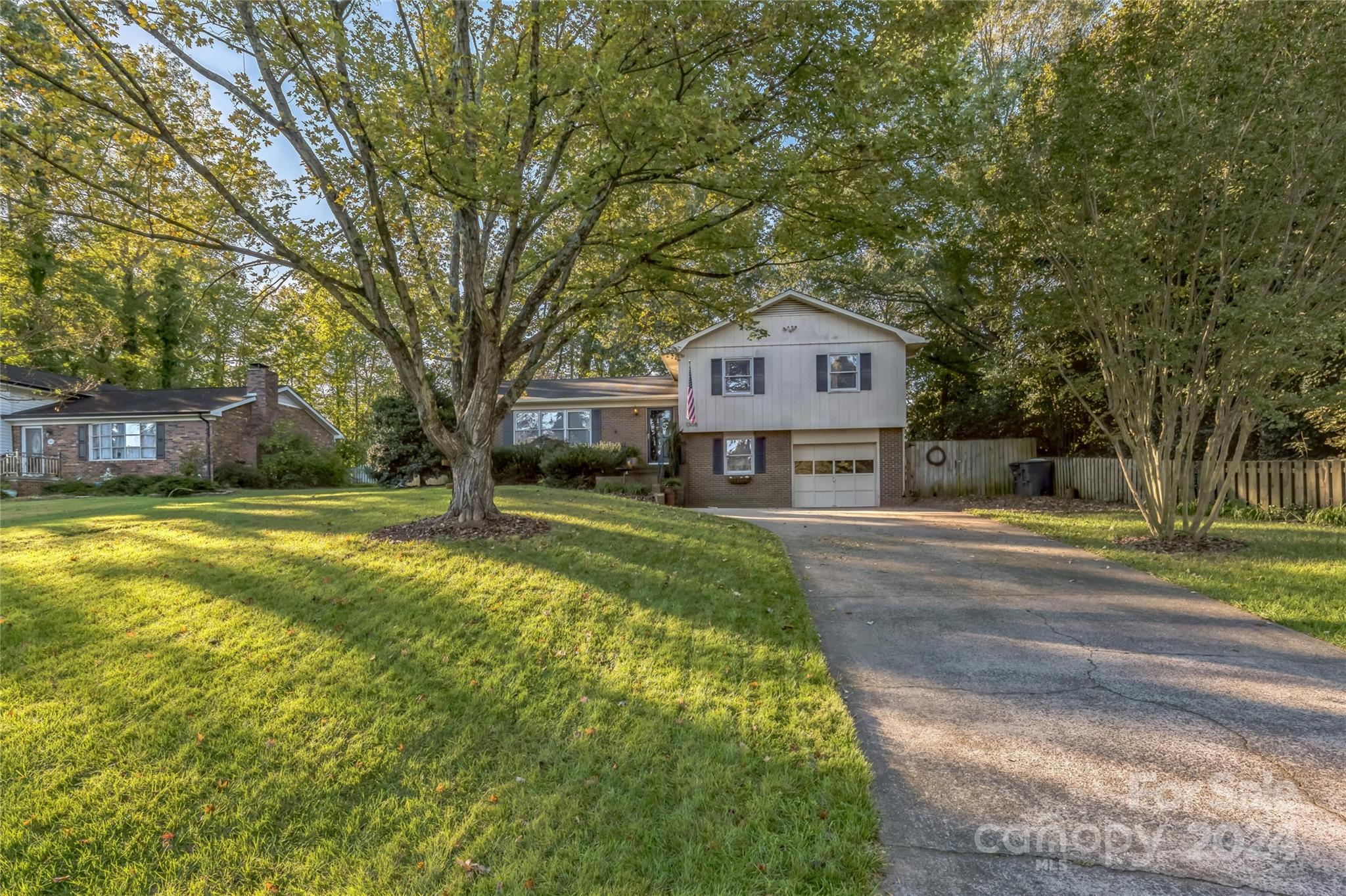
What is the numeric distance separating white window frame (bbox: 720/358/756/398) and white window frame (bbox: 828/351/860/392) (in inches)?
84.5

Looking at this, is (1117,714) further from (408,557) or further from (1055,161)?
(1055,161)

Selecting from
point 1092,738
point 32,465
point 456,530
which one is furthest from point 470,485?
point 32,465

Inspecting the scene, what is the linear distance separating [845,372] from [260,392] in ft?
70.0

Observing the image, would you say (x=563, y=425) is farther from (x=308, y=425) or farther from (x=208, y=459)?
(x=308, y=425)

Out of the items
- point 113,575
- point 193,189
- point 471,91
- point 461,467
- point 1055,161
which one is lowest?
point 113,575

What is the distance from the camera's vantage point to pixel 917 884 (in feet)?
7.66

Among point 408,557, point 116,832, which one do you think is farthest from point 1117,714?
point 408,557

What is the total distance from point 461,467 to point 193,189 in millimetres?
4736

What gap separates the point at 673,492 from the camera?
54.6ft

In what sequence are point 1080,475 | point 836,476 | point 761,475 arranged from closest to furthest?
point 1080,475, point 836,476, point 761,475

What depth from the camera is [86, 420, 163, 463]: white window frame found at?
21219 mm

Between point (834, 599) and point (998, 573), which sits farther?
point (998, 573)

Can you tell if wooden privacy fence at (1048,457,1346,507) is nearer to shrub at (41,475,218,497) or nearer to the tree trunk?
the tree trunk

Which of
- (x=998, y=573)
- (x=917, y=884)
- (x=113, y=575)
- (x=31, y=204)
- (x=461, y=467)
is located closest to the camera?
(x=917, y=884)
